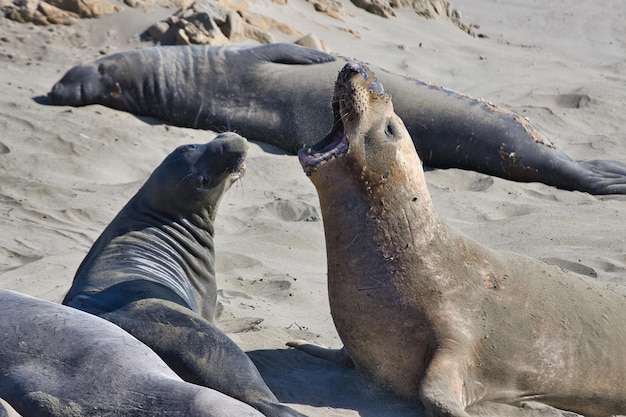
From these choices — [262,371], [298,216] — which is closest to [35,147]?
[298,216]

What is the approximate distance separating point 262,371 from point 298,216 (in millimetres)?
2435

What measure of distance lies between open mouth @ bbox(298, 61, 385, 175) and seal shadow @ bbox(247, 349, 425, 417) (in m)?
0.84

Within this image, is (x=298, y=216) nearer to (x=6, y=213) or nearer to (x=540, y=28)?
(x=6, y=213)

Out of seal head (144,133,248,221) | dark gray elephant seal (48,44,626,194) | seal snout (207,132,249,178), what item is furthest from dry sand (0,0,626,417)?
seal snout (207,132,249,178)

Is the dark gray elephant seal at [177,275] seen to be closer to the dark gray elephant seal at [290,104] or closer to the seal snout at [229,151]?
the seal snout at [229,151]

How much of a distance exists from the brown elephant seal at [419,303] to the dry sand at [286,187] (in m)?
0.24

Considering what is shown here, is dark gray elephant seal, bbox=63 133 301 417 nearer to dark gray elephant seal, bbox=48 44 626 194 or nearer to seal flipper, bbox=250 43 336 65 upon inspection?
dark gray elephant seal, bbox=48 44 626 194

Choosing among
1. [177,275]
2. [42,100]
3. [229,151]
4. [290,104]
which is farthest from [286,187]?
[177,275]

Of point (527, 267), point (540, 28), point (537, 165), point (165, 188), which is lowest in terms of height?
point (540, 28)

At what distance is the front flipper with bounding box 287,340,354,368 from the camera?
4.41 metres

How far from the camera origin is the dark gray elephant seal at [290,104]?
8125mm

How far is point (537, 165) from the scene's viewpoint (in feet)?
26.4

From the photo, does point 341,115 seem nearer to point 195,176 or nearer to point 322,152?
point 322,152

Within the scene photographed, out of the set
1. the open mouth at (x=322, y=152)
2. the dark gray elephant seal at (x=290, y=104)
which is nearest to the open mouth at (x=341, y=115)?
the open mouth at (x=322, y=152)
